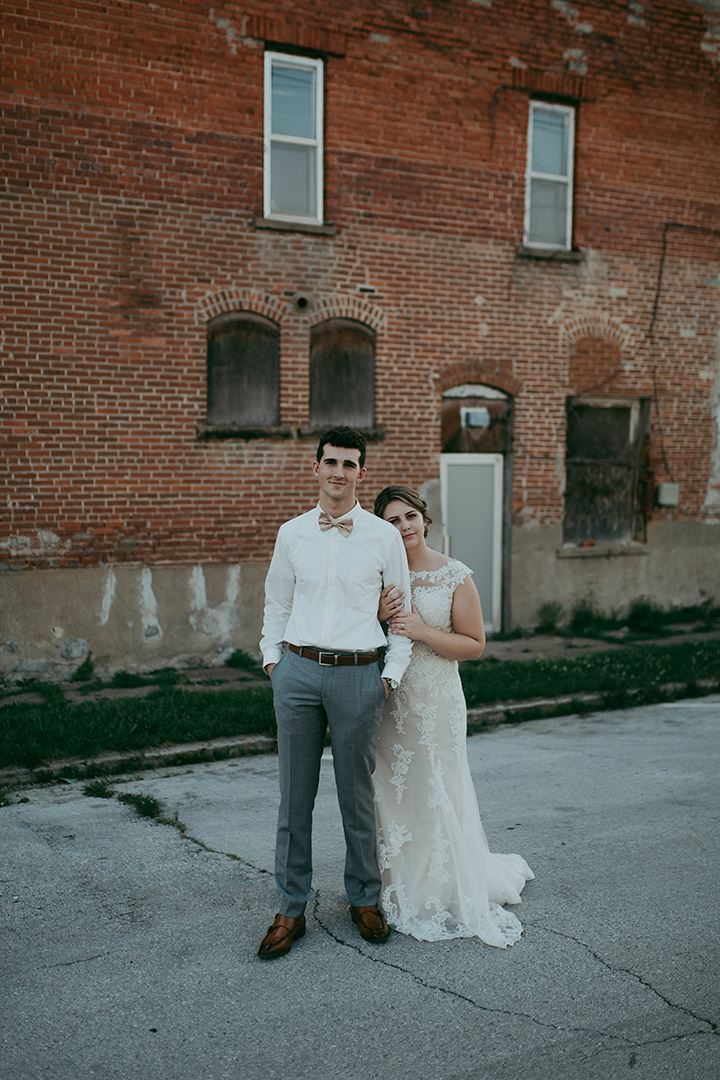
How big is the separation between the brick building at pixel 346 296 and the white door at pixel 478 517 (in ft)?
0.15

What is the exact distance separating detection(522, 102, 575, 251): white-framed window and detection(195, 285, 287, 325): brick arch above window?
3.82m

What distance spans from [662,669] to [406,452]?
159 inches

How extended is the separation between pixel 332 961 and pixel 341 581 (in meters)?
1.62

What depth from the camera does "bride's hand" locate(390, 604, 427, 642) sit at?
5.02 m

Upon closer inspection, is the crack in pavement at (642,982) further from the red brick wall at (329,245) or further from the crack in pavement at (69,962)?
the red brick wall at (329,245)

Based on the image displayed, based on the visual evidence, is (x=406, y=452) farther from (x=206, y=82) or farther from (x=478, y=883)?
(x=478, y=883)

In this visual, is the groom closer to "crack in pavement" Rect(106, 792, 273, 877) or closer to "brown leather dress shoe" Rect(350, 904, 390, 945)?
"brown leather dress shoe" Rect(350, 904, 390, 945)

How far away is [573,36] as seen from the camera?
47.4 feet

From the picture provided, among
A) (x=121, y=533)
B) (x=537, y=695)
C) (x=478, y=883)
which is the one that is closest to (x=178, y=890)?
(x=478, y=883)

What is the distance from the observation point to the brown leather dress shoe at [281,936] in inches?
187

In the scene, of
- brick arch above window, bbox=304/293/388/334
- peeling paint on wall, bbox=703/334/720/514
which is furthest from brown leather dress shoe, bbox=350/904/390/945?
peeling paint on wall, bbox=703/334/720/514

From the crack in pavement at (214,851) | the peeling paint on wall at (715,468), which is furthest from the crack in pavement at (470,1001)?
the peeling paint on wall at (715,468)

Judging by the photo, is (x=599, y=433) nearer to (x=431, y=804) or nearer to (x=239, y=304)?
(x=239, y=304)

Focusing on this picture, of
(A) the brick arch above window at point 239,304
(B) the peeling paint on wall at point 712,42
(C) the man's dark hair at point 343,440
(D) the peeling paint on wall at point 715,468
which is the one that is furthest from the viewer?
(D) the peeling paint on wall at point 715,468
